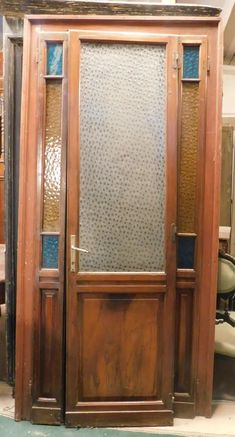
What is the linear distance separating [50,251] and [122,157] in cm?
67

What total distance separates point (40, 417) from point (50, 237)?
1.04 meters

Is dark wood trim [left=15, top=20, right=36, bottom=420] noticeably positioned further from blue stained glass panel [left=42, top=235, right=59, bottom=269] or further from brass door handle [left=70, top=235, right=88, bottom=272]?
brass door handle [left=70, top=235, right=88, bottom=272]

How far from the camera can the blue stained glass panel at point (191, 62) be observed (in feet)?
7.05

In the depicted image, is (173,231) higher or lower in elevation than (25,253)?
higher

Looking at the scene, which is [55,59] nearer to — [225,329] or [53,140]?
[53,140]

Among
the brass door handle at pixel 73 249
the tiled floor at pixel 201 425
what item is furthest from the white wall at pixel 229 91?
the tiled floor at pixel 201 425

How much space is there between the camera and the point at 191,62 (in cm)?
215

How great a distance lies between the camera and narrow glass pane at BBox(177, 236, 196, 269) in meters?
2.22

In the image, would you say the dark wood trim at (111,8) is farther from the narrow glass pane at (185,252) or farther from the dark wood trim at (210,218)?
the narrow glass pane at (185,252)

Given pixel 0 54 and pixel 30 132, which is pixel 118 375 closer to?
pixel 30 132

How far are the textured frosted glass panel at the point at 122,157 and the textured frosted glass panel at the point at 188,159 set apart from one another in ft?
0.38

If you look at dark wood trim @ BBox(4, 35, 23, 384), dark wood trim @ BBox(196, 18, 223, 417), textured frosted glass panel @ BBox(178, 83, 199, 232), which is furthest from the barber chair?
dark wood trim @ BBox(4, 35, 23, 384)

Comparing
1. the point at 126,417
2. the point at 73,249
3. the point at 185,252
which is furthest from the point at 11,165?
the point at 126,417

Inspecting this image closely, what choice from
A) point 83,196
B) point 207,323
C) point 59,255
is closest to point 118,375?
point 207,323
